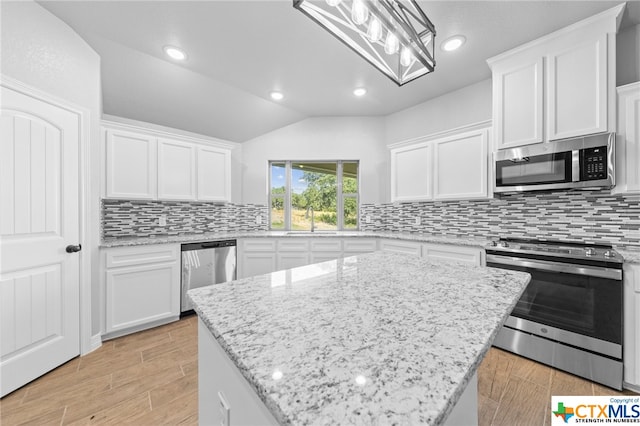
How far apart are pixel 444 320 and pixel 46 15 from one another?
3194 mm

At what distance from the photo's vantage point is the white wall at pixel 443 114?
9.88 feet

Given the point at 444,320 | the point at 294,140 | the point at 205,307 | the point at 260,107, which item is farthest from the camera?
the point at 294,140

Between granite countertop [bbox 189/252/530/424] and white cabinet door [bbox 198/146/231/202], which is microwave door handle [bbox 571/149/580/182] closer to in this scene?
granite countertop [bbox 189/252/530/424]

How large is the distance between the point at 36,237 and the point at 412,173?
3.58 m

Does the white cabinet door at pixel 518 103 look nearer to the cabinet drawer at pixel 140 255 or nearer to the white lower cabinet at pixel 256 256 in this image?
the white lower cabinet at pixel 256 256

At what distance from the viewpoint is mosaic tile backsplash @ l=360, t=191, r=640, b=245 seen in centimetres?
213

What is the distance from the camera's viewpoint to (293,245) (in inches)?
139

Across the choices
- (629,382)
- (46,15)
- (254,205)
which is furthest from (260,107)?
(629,382)

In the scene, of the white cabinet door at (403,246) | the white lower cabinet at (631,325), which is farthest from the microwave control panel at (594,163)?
the white cabinet door at (403,246)

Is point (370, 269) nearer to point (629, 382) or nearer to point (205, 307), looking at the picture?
point (205, 307)

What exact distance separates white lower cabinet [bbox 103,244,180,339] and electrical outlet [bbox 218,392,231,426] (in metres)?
2.33

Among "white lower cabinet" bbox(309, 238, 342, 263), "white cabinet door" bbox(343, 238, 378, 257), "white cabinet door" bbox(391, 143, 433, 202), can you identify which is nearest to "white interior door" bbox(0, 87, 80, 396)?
"white lower cabinet" bbox(309, 238, 342, 263)

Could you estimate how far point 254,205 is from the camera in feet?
13.7

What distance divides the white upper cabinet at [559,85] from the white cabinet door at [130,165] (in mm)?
3585
